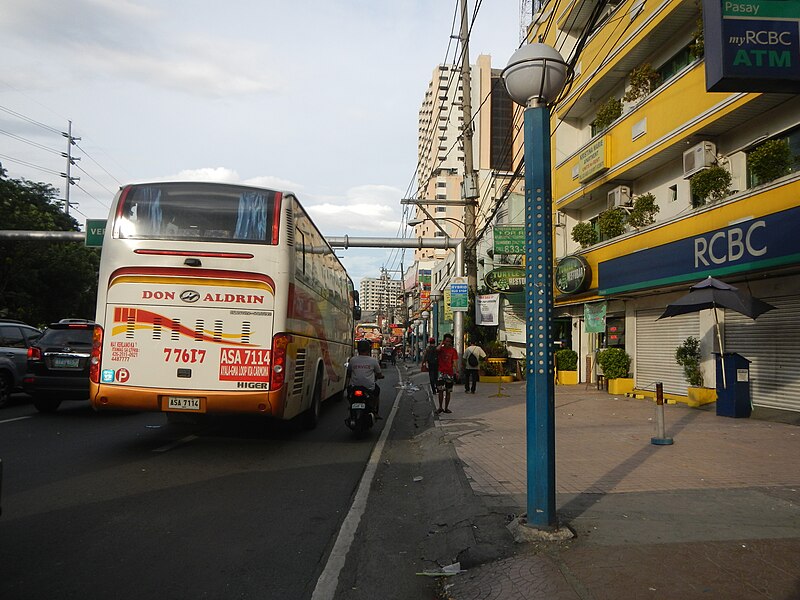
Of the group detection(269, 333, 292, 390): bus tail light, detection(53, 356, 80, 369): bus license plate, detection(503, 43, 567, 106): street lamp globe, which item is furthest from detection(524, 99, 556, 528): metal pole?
detection(53, 356, 80, 369): bus license plate

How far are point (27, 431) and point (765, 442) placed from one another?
11.5 meters

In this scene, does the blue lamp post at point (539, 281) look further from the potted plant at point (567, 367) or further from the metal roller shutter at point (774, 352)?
the potted plant at point (567, 367)

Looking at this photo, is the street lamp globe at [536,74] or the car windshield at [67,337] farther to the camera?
the car windshield at [67,337]

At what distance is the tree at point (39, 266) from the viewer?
2758 cm

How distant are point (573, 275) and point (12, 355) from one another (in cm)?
1562

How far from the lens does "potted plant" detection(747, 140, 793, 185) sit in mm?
11688

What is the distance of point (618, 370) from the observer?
17812 millimetres

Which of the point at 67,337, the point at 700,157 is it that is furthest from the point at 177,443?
the point at 700,157

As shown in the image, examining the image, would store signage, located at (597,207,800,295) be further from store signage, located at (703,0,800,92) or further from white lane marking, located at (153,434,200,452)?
white lane marking, located at (153,434,200,452)

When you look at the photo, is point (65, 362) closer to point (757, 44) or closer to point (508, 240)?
point (757, 44)

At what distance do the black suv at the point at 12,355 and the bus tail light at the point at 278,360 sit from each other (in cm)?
814

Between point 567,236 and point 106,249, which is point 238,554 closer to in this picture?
point 106,249

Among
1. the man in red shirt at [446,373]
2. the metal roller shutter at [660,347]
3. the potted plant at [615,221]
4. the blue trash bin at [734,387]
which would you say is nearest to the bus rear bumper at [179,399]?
the man in red shirt at [446,373]

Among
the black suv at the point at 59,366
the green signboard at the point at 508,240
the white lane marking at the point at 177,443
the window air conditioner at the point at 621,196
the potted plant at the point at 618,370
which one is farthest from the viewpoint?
the green signboard at the point at 508,240
